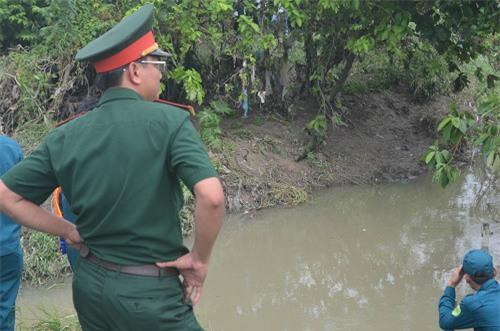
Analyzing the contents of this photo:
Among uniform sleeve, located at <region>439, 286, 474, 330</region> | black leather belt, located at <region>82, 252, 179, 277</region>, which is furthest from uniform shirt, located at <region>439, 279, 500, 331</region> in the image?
black leather belt, located at <region>82, 252, 179, 277</region>

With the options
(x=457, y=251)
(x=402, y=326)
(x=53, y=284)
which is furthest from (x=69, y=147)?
(x=457, y=251)

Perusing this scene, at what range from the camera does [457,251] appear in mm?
6059

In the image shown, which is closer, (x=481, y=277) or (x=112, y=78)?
(x=112, y=78)

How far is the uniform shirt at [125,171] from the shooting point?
1.98m

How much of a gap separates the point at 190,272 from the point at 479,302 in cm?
155

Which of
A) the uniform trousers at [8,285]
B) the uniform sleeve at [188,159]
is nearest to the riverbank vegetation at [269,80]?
the uniform trousers at [8,285]

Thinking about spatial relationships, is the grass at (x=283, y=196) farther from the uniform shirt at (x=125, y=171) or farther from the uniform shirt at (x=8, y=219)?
the uniform shirt at (x=125, y=171)

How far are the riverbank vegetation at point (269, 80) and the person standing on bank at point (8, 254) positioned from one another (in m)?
2.37

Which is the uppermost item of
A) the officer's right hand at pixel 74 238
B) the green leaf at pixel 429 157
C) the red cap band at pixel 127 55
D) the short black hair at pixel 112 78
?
the red cap band at pixel 127 55

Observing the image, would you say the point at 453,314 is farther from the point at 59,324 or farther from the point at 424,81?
the point at 424,81

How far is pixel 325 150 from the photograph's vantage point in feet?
28.7

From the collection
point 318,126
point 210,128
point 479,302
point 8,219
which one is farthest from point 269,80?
point 479,302

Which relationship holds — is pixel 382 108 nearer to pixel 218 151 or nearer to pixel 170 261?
pixel 218 151

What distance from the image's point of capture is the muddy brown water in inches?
196
